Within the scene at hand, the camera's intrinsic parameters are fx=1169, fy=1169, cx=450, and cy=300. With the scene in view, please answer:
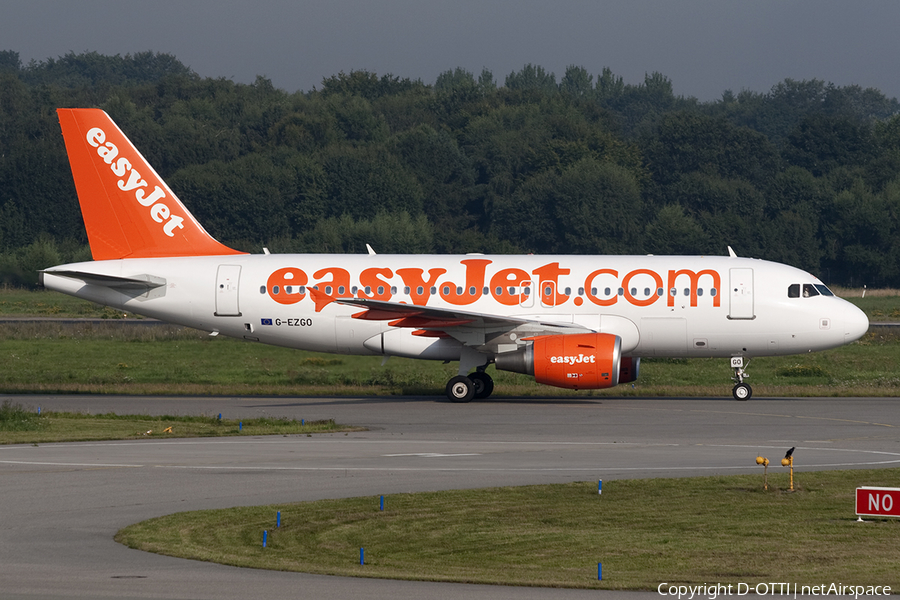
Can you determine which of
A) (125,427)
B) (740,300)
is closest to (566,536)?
(125,427)

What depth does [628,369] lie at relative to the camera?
3528 centimetres

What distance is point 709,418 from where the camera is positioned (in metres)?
30.8

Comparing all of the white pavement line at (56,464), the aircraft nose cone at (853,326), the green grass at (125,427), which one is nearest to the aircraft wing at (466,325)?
the green grass at (125,427)

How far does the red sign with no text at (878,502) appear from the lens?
16.1m

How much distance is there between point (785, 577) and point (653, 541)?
235 cm

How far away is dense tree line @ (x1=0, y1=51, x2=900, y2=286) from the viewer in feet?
352

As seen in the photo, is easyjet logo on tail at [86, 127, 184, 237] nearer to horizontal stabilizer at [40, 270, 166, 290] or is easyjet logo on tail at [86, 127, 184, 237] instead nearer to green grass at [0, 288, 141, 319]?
horizontal stabilizer at [40, 270, 166, 290]

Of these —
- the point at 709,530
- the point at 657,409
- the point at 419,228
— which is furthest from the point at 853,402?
the point at 419,228

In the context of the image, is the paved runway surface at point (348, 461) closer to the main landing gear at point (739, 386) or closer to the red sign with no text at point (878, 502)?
the main landing gear at point (739, 386)

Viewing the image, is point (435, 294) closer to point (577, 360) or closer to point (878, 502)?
point (577, 360)

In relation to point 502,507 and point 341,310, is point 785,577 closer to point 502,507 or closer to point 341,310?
point 502,507

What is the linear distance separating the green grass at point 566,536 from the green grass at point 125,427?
9.39 m

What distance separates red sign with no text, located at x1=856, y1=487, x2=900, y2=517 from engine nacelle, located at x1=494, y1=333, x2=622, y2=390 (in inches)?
641

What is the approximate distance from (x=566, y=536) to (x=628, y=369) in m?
19.9
